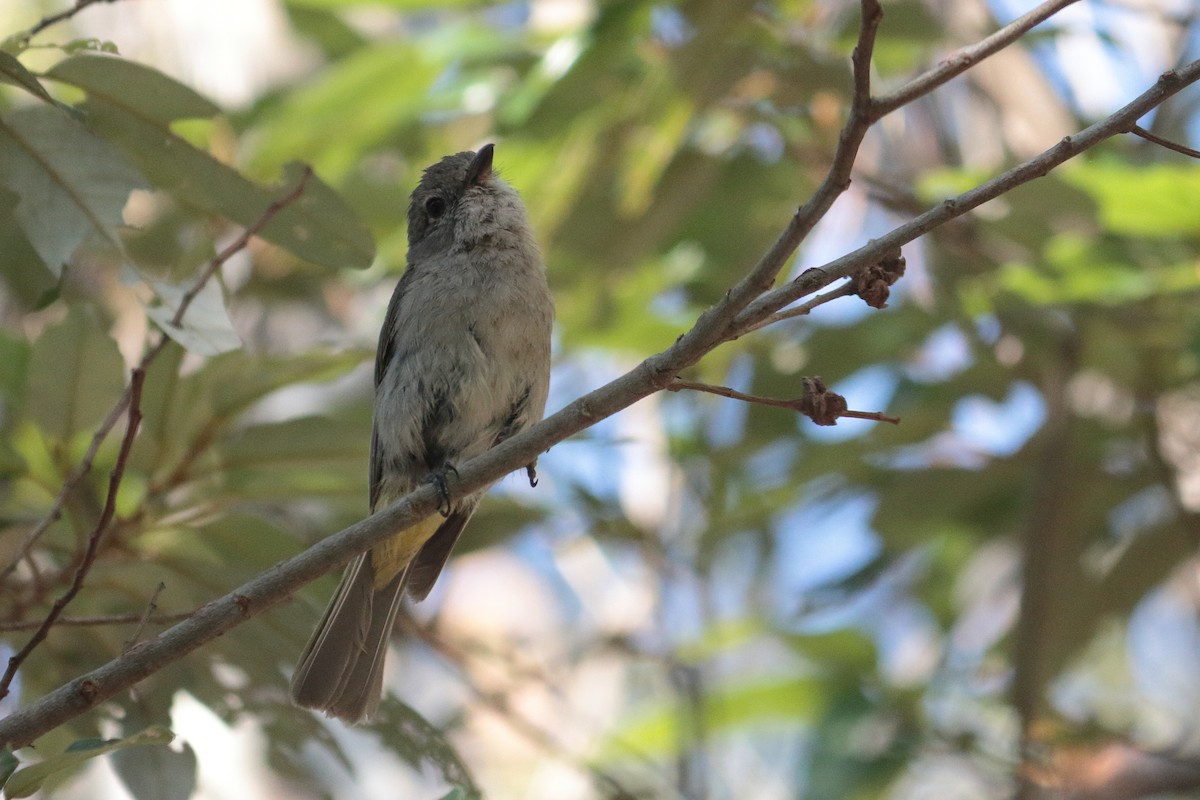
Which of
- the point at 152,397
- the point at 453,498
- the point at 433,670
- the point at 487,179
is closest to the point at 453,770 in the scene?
the point at 453,498

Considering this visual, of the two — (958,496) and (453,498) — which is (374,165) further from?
(453,498)

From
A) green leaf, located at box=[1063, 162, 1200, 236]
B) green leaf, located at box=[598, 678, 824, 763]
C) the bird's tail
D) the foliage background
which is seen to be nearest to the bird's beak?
the foliage background

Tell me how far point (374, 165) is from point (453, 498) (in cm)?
333

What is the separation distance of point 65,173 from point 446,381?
4.46 feet

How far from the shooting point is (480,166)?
13.1ft

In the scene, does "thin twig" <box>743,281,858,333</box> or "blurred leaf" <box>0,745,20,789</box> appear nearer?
"blurred leaf" <box>0,745,20,789</box>

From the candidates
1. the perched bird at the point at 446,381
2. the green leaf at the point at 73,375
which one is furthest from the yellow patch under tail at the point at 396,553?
the green leaf at the point at 73,375

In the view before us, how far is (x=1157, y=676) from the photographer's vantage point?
637 cm

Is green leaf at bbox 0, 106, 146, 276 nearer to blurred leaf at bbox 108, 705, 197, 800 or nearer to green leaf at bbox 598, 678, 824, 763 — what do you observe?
blurred leaf at bbox 108, 705, 197, 800

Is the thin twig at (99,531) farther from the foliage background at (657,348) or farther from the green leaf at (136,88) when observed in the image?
the green leaf at (136,88)

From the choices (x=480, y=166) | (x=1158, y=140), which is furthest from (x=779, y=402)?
(x=480, y=166)

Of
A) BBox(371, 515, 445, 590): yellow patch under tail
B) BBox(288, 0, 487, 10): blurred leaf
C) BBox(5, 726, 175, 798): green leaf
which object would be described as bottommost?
BBox(5, 726, 175, 798): green leaf

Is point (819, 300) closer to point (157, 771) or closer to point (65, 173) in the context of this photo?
point (65, 173)

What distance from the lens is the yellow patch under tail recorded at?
3498 mm
